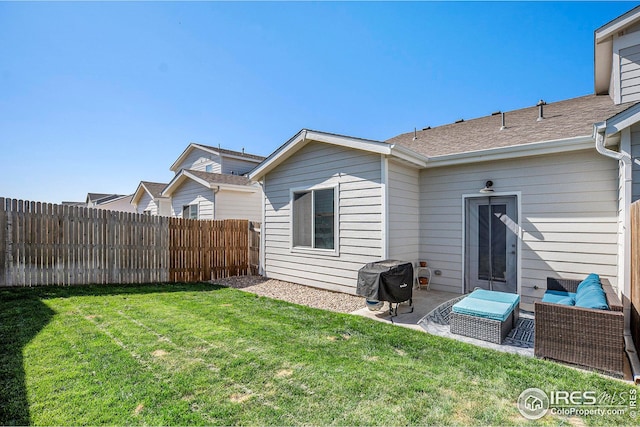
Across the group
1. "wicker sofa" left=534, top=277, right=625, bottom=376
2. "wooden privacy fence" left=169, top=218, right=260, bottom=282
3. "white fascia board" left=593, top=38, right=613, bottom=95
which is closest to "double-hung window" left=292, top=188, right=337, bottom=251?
"wooden privacy fence" left=169, top=218, right=260, bottom=282

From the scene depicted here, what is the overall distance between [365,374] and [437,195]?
4.99 meters

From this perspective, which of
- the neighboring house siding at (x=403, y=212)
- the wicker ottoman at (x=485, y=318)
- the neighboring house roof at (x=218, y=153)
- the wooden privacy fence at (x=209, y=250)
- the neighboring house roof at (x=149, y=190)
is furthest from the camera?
the neighboring house roof at (x=218, y=153)

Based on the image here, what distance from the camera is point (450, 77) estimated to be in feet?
33.6

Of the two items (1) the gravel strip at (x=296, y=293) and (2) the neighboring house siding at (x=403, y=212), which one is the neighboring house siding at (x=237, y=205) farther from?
(2) the neighboring house siding at (x=403, y=212)

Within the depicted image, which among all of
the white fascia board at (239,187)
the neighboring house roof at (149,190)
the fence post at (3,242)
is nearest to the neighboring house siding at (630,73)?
the white fascia board at (239,187)

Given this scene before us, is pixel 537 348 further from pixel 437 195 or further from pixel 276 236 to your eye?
pixel 276 236

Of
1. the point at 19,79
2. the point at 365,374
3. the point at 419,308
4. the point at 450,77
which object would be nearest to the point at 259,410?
the point at 365,374

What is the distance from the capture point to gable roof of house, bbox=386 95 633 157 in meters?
5.61

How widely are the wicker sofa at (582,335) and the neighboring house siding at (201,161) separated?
56.3 feet

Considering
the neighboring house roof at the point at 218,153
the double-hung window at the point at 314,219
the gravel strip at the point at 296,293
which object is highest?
the neighboring house roof at the point at 218,153

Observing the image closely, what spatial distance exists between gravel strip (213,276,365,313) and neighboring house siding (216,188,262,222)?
12.5 ft

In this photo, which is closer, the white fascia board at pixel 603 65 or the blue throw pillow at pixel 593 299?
the blue throw pillow at pixel 593 299

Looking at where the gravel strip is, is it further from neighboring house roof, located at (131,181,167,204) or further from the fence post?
neighboring house roof, located at (131,181,167,204)

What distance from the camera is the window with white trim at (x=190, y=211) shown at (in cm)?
1249
